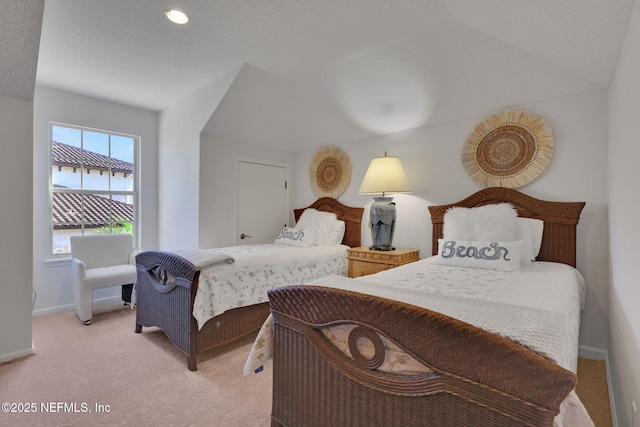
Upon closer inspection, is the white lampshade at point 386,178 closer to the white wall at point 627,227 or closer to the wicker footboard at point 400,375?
the white wall at point 627,227

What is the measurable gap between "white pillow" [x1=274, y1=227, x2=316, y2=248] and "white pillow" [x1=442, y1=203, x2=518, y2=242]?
4.96 feet

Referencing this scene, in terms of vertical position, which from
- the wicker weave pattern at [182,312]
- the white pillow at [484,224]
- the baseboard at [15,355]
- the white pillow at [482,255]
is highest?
the white pillow at [484,224]

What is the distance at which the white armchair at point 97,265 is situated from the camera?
2.97m

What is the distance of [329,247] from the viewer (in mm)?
3498

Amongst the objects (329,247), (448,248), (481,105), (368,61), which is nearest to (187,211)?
(329,247)

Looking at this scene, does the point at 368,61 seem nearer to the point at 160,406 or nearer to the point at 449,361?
the point at 449,361

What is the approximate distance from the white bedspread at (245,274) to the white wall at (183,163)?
46.9 inches

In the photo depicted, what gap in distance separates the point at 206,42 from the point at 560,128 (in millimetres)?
2987

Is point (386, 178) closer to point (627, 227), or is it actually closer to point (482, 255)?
point (482, 255)

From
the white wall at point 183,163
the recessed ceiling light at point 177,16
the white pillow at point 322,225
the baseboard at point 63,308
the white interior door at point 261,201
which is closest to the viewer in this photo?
the recessed ceiling light at point 177,16

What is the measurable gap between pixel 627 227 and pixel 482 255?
862 mm

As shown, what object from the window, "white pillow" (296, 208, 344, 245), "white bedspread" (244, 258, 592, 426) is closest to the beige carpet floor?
"white bedspread" (244, 258, 592, 426)

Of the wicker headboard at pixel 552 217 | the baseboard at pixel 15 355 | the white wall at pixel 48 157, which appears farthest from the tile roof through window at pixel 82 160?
the wicker headboard at pixel 552 217

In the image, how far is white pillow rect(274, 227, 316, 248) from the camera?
353 cm
